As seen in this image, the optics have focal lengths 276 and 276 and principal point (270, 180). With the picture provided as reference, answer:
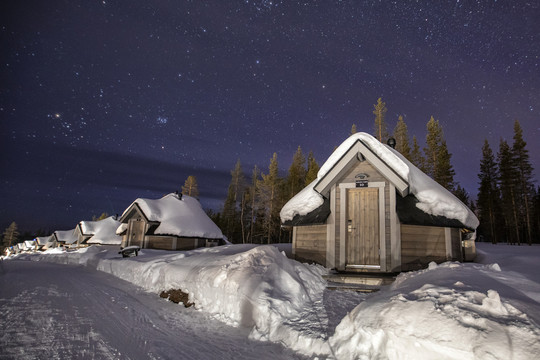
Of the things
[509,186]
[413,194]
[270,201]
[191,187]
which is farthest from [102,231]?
[509,186]

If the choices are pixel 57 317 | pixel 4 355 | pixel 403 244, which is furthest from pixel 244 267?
pixel 403 244

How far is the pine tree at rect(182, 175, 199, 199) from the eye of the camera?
152 ft

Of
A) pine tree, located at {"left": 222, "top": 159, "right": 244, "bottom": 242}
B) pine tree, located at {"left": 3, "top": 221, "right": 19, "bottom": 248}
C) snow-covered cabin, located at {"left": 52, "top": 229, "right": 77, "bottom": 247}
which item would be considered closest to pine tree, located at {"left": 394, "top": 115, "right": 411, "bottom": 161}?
pine tree, located at {"left": 222, "top": 159, "right": 244, "bottom": 242}

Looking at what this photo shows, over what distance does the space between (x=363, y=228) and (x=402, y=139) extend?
3138 cm

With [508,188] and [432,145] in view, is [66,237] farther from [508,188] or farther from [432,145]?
[508,188]

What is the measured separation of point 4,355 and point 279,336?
131 inches

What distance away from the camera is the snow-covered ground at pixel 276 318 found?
9.63 feet

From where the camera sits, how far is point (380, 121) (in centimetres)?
3262

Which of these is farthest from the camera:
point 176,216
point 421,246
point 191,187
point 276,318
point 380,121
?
point 191,187

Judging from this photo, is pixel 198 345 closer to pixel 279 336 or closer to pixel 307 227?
pixel 279 336

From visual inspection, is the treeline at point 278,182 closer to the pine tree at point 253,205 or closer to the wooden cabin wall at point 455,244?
the pine tree at point 253,205

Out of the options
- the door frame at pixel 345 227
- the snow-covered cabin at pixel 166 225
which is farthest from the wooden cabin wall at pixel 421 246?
the snow-covered cabin at pixel 166 225

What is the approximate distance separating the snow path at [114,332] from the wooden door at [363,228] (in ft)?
18.6

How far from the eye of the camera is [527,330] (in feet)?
8.93
